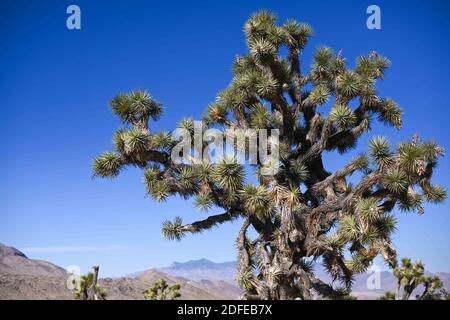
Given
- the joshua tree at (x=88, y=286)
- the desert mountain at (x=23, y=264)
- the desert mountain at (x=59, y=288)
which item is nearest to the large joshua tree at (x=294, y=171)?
the joshua tree at (x=88, y=286)

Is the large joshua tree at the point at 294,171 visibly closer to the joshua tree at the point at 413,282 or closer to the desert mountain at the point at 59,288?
the joshua tree at the point at 413,282

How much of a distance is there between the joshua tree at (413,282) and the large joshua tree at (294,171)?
276 cm

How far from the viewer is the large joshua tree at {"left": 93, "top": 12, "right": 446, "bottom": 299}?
1006 centimetres

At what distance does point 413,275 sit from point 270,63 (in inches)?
268

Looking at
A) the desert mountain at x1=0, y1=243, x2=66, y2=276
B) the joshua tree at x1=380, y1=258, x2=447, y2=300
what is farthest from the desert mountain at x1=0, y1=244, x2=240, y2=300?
the desert mountain at x1=0, y1=243, x2=66, y2=276

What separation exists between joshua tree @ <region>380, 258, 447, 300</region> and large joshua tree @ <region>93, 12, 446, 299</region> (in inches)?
108

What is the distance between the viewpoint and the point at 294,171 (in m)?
11.3

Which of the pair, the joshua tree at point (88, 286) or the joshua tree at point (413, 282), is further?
the joshua tree at point (413, 282)

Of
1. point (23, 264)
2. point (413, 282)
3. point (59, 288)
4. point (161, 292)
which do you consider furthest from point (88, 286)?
point (23, 264)

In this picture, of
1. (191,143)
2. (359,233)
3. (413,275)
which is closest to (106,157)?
(191,143)

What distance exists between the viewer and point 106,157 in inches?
436

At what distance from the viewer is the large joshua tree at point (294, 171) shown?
1006cm
